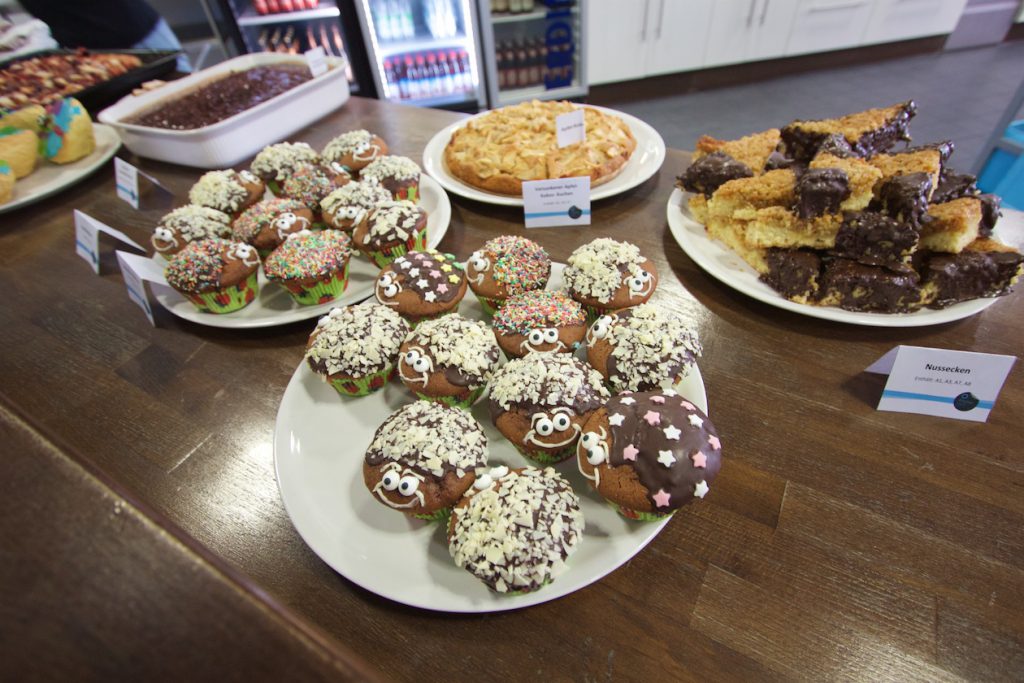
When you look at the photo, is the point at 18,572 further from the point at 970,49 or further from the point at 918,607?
the point at 970,49

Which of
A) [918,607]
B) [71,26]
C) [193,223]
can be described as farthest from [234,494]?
[71,26]

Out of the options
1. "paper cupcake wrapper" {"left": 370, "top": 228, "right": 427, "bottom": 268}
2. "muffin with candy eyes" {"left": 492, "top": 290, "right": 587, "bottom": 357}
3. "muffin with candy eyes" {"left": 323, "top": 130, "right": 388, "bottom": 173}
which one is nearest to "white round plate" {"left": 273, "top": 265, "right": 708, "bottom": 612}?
"muffin with candy eyes" {"left": 492, "top": 290, "right": 587, "bottom": 357}

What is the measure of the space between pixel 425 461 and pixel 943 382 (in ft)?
4.22

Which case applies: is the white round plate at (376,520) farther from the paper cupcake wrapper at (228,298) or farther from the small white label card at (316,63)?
the small white label card at (316,63)

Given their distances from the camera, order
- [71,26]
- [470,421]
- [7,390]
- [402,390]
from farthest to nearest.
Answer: [71,26]
[7,390]
[402,390]
[470,421]

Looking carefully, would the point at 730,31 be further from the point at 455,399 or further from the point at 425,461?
the point at 425,461

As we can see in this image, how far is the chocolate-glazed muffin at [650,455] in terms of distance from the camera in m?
1.05

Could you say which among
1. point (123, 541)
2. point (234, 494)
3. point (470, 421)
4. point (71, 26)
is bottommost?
point (234, 494)

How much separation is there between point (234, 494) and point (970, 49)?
9.09 metres

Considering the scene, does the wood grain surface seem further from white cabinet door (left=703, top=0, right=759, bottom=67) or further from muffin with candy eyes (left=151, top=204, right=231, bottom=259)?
white cabinet door (left=703, top=0, right=759, bottom=67)

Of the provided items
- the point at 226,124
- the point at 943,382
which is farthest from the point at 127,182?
the point at 943,382

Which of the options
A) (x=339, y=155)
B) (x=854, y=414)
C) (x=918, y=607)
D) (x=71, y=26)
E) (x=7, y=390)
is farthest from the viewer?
(x=71, y=26)

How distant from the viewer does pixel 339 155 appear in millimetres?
2348

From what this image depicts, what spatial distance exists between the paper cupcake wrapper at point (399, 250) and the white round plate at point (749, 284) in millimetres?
938
